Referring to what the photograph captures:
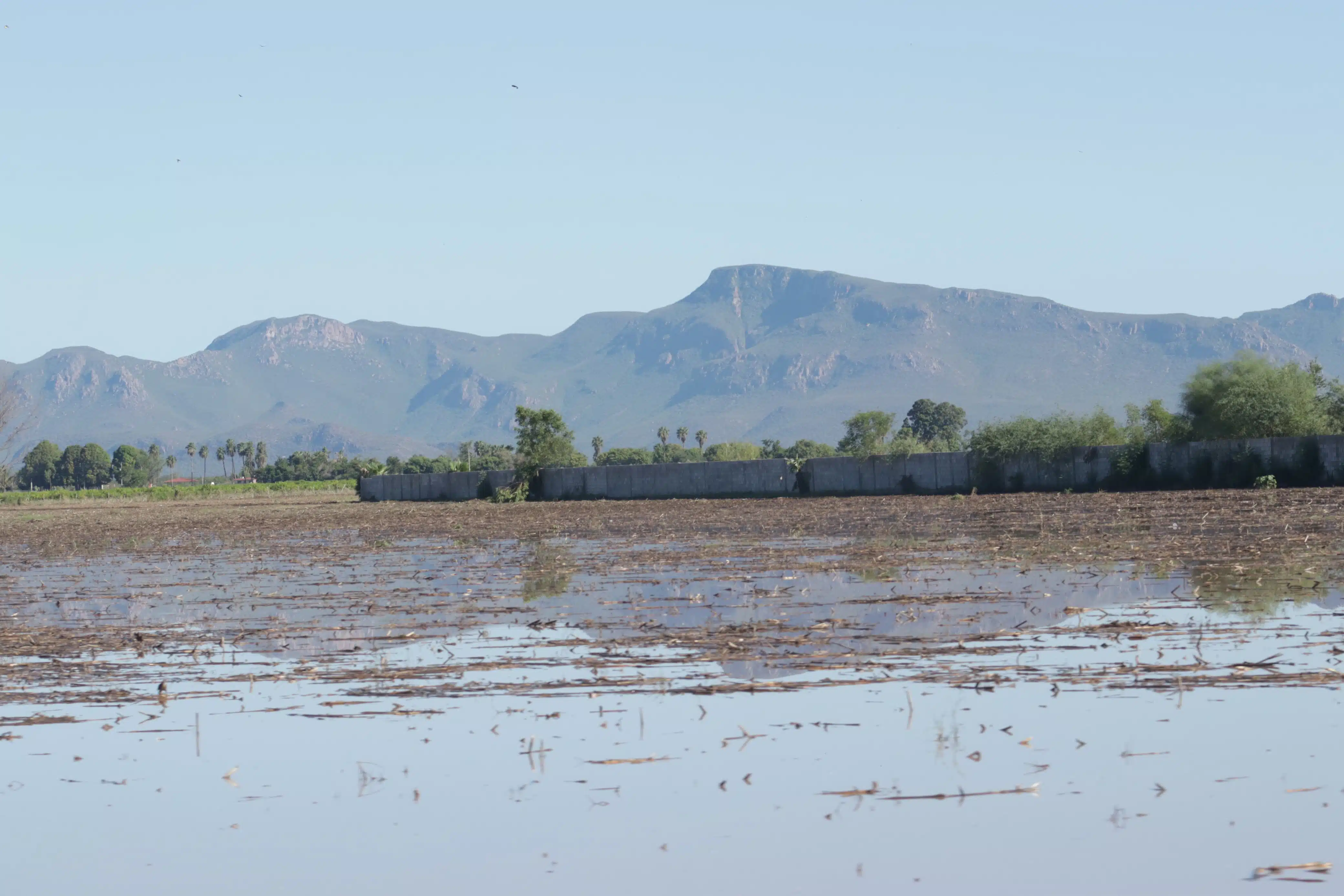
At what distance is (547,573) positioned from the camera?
21156 millimetres

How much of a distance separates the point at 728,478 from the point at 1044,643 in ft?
165

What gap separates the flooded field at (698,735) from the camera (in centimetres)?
637

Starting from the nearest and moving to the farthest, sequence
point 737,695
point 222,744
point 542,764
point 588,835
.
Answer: point 588,835, point 542,764, point 222,744, point 737,695

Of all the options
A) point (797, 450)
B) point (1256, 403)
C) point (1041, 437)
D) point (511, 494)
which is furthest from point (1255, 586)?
point (797, 450)

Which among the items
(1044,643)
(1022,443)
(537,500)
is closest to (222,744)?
(1044,643)

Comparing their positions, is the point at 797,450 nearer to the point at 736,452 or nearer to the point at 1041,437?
the point at 736,452

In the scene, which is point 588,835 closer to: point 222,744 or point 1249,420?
point 222,744

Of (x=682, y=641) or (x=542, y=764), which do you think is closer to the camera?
(x=542, y=764)

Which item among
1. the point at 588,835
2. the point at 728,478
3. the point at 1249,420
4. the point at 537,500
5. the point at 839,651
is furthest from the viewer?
the point at 537,500

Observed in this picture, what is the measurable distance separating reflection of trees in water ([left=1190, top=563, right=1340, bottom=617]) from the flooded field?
0.29 feet

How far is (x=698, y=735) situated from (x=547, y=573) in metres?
12.7

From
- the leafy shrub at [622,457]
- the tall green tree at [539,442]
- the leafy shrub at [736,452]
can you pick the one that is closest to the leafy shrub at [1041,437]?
the tall green tree at [539,442]

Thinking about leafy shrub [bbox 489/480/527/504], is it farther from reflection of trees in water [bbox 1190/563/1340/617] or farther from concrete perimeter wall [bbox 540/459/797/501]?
reflection of trees in water [bbox 1190/563/1340/617]

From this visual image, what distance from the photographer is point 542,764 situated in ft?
26.5
